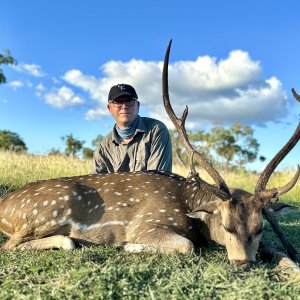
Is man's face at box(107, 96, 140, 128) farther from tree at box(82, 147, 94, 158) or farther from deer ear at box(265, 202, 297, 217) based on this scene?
tree at box(82, 147, 94, 158)

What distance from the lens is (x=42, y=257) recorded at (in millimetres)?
4152

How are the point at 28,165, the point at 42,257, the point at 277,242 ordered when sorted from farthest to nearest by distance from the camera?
the point at 28,165 → the point at 277,242 → the point at 42,257

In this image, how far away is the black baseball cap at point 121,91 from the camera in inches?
273

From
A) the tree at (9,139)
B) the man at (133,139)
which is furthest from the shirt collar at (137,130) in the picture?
the tree at (9,139)

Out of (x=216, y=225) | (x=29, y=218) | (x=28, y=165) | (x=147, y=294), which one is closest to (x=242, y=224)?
(x=216, y=225)

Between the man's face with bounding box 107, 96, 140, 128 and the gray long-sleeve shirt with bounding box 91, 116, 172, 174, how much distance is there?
0.17 m

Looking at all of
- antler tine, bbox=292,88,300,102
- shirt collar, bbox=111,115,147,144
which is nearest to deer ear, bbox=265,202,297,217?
antler tine, bbox=292,88,300,102

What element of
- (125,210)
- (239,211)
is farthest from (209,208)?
(125,210)

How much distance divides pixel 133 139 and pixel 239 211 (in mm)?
3147

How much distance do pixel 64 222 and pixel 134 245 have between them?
0.88m

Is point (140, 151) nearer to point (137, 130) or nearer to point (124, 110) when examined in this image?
point (137, 130)

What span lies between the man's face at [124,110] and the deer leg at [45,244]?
249 cm

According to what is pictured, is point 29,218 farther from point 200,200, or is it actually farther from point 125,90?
point 125,90

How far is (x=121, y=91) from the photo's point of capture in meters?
6.96
